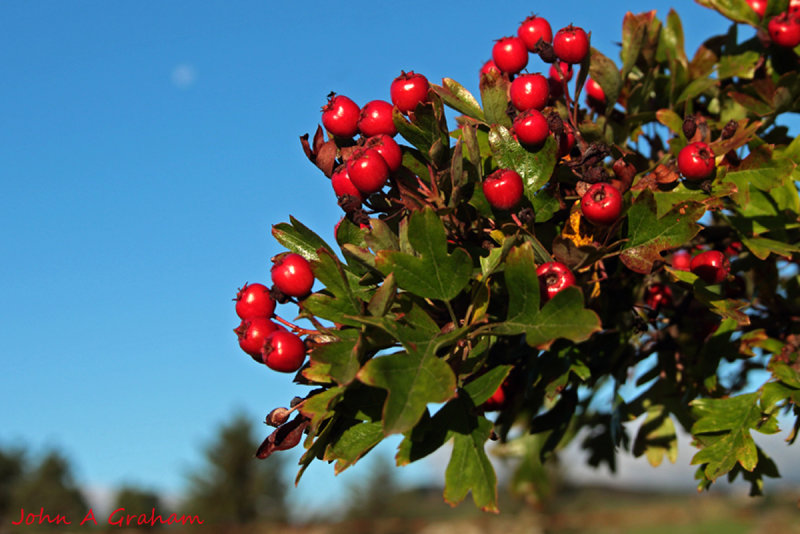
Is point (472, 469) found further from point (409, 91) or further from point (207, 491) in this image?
point (207, 491)

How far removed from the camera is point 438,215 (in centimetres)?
103

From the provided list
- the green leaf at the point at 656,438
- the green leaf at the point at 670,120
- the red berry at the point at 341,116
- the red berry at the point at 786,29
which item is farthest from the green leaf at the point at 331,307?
the red berry at the point at 786,29

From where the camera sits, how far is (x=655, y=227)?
110 centimetres

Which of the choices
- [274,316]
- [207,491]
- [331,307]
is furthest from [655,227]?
[207,491]

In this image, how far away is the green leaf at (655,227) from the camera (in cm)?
109

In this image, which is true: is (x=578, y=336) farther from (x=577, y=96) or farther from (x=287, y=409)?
(x=577, y=96)

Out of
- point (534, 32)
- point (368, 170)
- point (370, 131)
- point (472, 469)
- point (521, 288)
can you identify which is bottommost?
point (472, 469)

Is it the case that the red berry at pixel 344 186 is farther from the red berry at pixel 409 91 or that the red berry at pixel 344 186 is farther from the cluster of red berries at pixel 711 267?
the cluster of red berries at pixel 711 267

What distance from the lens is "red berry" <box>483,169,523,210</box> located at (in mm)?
1055

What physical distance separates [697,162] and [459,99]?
44 cm

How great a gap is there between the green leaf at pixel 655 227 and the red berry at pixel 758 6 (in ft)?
2.82

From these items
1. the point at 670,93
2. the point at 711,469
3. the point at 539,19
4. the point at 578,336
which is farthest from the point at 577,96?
the point at 711,469

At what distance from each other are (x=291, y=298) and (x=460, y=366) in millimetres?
316

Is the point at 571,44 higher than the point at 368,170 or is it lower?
higher
